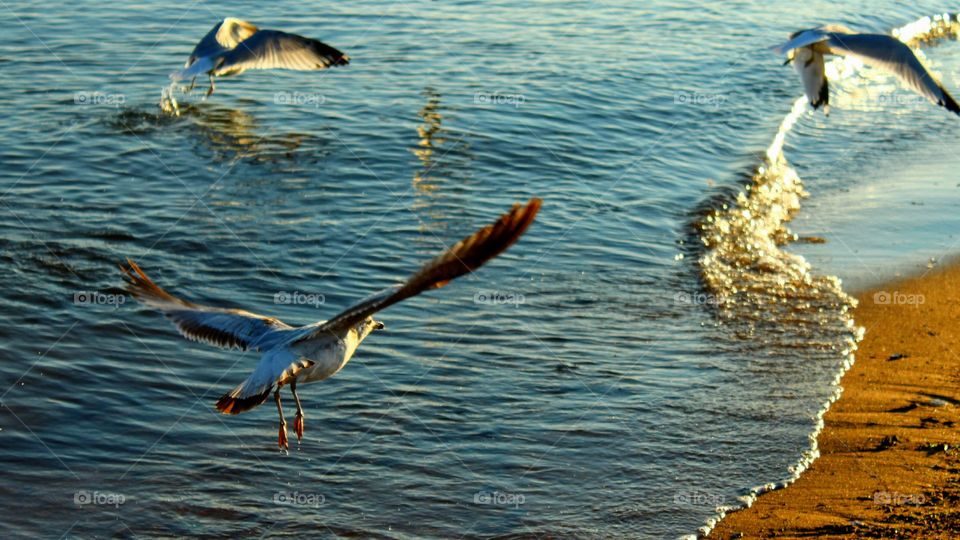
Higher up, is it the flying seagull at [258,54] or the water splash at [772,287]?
the flying seagull at [258,54]

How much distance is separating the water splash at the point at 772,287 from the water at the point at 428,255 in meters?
0.06

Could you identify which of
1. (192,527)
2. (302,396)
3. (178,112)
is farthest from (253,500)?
(178,112)

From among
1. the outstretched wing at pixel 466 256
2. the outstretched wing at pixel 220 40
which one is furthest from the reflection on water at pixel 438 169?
the outstretched wing at pixel 466 256

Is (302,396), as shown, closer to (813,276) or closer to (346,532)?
(346,532)

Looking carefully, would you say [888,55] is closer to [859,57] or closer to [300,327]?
[859,57]

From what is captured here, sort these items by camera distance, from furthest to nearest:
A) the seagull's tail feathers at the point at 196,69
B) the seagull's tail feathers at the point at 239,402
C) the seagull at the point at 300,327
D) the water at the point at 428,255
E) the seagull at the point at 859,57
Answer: the seagull's tail feathers at the point at 196,69, the seagull at the point at 859,57, the water at the point at 428,255, the seagull's tail feathers at the point at 239,402, the seagull at the point at 300,327

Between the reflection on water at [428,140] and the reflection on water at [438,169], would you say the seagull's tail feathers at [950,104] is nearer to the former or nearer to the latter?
the reflection on water at [438,169]

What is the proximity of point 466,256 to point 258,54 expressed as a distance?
8.69m

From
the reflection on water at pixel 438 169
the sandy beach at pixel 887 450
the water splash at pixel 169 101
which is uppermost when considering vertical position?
the water splash at pixel 169 101

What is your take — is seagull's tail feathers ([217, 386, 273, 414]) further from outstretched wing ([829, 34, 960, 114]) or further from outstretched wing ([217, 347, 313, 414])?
outstretched wing ([829, 34, 960, 114])

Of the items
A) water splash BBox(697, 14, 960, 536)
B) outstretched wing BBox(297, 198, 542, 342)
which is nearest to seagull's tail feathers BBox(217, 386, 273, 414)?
outstretched wing BBox(297, 198, 542, 342)

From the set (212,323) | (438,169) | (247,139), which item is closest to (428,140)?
(438,169)

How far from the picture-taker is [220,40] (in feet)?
43.5

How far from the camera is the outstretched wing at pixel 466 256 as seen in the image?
4.90 metres
